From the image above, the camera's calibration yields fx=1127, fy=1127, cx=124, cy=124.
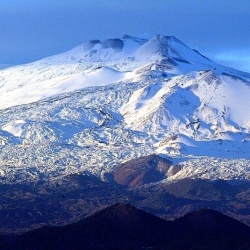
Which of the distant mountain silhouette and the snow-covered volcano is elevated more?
the distant mountain silhouette

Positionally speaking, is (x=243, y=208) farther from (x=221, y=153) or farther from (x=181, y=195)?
(x=221, y=153)

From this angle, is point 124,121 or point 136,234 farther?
point 124,121

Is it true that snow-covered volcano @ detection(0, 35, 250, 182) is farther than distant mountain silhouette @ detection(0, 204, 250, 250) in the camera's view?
Yes

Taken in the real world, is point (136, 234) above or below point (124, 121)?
above

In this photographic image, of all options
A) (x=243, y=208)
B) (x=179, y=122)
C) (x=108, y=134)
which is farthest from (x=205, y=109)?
(x=243, y=208)
